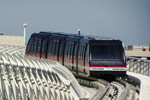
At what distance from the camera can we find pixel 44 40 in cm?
4853

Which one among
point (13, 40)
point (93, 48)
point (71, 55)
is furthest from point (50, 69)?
point (13, 40)

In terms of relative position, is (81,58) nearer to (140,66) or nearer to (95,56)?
(95,56)

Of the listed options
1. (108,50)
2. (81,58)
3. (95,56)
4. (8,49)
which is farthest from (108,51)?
(8,49)

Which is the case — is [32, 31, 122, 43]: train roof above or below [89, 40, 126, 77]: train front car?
above

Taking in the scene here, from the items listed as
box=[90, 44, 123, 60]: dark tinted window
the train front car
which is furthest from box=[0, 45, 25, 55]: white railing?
box=[90, 44, 123, 60]: dark tinted window

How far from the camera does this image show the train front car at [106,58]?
4088cm

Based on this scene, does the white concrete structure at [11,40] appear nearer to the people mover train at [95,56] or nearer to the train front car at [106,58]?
the people mover train at [95,56]

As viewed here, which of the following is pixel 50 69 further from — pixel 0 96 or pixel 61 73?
pixel 0 96

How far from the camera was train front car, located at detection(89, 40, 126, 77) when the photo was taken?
40.9 meters

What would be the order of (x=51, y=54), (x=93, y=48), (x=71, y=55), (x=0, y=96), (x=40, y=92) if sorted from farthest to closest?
(x=51, y=54), (x=71, y=55), (x=93, y=48), (x=40, y=92), (x=0, y=96)

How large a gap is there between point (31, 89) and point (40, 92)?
152 centimetres

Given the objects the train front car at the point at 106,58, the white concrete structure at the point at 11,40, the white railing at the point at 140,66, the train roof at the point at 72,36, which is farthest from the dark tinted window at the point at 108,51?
the white concrete structure at the point at 11,40

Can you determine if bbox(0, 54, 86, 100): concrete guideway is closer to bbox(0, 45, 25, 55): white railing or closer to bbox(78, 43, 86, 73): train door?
bbox(78, 43, 86, 73): train door

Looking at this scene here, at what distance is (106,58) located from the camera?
41.4 metres
